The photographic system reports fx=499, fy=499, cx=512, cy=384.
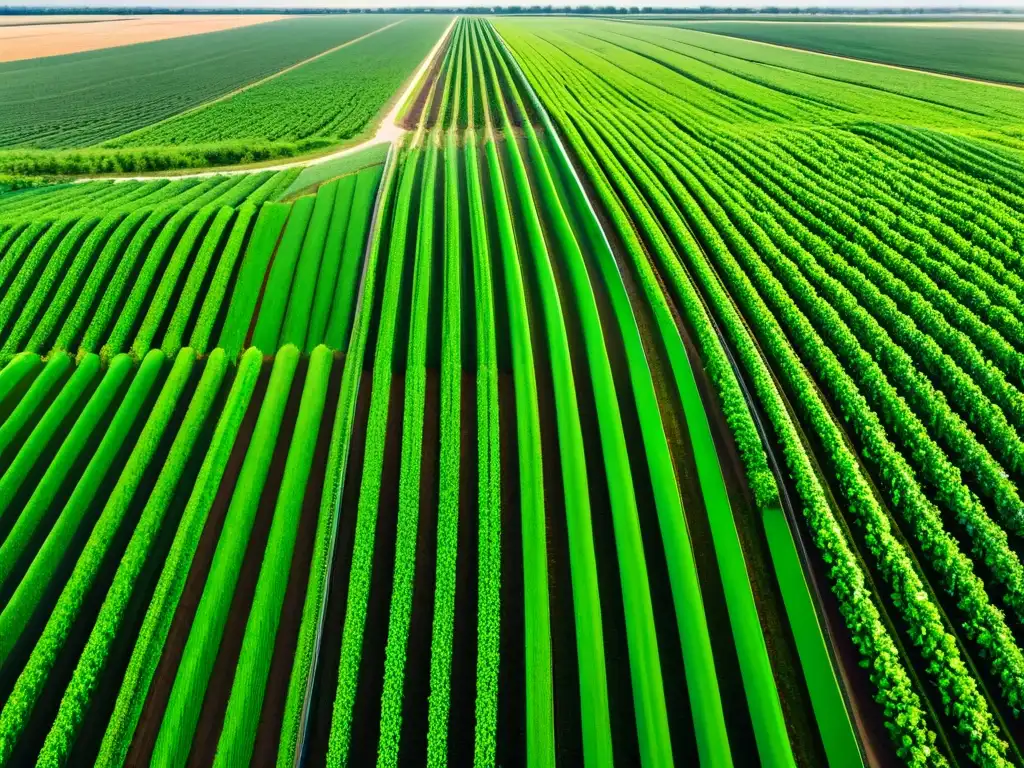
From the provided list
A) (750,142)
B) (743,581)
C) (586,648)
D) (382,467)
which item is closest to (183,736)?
(382,467)

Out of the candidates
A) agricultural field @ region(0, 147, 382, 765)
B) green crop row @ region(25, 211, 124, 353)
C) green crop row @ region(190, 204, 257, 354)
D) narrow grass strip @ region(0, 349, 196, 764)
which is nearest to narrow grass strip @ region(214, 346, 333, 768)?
agricultural field @ region(0, 147, 382, 765)

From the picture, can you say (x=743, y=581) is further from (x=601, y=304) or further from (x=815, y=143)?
(x=815, y=143)

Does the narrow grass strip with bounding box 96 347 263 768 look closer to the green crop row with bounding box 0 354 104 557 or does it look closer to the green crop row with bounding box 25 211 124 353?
the green crop row with bounding box 0 354 104 557

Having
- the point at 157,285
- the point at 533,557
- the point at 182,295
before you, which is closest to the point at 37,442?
the point at 182,295

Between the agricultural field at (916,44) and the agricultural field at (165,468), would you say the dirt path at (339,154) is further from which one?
the agricultural field at (916,44)

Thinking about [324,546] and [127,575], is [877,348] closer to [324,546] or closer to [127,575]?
[324,546]

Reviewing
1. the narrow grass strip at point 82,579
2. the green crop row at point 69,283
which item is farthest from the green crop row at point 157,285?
the narrow grass strip at point 82,579

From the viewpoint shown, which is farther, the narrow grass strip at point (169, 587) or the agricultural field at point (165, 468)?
the agricultural field at point (165, 468)

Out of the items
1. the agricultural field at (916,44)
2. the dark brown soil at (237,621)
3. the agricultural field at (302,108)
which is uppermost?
the agricultural field at (916,44)
